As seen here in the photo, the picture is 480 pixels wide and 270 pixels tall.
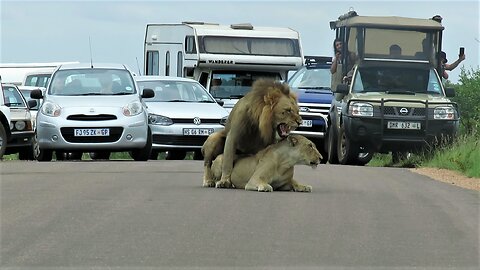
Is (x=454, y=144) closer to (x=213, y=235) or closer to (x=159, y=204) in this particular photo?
(x=159, y=204)

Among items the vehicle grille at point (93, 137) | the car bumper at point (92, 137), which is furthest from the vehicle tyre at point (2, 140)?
the vehicle grille at point (93, 137)

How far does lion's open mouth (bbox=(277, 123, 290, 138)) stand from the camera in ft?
47.4

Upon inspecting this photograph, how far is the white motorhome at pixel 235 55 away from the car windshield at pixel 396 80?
248 inches

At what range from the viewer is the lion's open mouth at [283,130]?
47.4ft

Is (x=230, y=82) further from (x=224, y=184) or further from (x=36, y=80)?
(x=224, y=184)

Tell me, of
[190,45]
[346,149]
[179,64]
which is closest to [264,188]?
[346,149]

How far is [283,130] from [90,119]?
26.2 ft

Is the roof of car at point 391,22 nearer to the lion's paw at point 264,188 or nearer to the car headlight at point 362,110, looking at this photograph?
the car headlight at point 362,110

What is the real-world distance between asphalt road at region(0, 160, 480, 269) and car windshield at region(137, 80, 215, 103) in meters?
8.55

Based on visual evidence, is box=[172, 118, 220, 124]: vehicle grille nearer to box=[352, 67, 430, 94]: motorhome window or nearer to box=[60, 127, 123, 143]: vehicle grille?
box=[60, 127, 123, 143]: vehicle grille

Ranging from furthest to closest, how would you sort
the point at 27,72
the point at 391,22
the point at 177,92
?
the point at 27,72, the point at 177,92, the point at 391,22

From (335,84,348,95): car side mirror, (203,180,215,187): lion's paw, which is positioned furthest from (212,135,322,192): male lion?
(335,84,348,95): car side mirror

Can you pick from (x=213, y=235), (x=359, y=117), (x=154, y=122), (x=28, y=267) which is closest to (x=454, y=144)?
(x=359, y=117)

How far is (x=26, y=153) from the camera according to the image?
2728 centimetres
